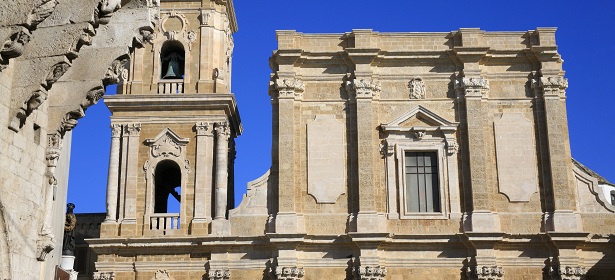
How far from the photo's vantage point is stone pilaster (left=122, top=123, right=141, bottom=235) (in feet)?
79.4

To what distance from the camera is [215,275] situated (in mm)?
23500

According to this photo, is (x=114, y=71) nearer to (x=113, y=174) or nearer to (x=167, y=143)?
(x=167, y=143)

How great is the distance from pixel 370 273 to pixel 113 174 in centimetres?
761

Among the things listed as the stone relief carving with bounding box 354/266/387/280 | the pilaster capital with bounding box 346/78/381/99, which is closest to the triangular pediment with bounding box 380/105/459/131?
the pilaster capital with bounding box 346/78/381/99

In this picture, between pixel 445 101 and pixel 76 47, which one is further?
pixel 445 101

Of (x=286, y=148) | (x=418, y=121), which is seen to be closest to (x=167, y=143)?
(x=286, y=148)

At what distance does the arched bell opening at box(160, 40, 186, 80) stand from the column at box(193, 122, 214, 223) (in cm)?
208

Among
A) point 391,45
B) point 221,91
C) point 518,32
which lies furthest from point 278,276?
point 518,32

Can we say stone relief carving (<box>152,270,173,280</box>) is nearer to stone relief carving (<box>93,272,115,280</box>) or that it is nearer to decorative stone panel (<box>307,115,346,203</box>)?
stone relief carving (<box>93,272,115,280</box>)

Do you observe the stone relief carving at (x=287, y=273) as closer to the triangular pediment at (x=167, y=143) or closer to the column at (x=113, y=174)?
the triangular pediment at (x=167, y=143)

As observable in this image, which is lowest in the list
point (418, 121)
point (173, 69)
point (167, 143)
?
point (167, 143)

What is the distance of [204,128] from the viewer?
81.8 feet

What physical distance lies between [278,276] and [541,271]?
6.90 m

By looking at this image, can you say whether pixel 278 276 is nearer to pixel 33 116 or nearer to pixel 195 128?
pixel 195 128
